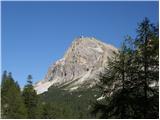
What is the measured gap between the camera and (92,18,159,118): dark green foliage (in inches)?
909

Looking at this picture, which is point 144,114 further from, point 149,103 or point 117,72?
point 117,72

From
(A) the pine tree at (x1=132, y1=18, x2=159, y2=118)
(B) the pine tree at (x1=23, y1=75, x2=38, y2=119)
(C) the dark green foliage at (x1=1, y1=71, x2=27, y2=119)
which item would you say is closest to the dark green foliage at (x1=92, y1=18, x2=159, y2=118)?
(A) the pine tree at (x1=132, y1=18, x2=159, y2=118)

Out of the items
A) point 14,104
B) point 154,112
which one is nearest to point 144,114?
point 154,112

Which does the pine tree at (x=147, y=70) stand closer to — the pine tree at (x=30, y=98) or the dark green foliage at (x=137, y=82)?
the dark green foliage at (x=137, y=82)

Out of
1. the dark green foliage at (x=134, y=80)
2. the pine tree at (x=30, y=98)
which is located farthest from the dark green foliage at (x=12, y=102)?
the dark green foliage at (x=134, y=80)

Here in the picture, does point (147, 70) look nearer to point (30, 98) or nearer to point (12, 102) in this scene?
point (12, 102)

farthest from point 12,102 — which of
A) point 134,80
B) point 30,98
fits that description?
point 134,80

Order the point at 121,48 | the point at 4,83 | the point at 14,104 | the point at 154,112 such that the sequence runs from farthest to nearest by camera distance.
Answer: the point at 4,83 < the point at 14,104 < the point at 121,48 < the point at 154,112

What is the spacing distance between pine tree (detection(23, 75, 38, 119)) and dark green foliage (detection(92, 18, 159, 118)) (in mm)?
38427

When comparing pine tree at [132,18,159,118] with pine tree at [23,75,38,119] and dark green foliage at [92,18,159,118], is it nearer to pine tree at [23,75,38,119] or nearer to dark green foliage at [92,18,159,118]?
Result: dark green foliage at [92,18,159,118]

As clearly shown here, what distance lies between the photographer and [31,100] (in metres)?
65.1

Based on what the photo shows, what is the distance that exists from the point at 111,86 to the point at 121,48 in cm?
237

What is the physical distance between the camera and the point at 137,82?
23.8m

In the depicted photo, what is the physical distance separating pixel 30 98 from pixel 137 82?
42143 millimetres
